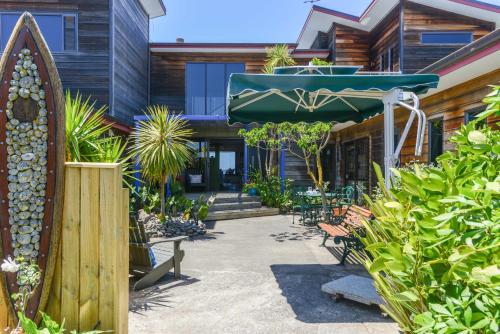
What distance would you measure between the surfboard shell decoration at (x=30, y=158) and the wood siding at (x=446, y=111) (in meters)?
4.07

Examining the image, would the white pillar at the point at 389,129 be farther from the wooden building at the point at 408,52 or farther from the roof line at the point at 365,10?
the roof line at the point at 365,10

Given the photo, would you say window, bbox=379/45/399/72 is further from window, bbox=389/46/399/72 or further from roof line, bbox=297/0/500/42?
roof line, bbox=297/0/500/42

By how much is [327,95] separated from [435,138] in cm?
395

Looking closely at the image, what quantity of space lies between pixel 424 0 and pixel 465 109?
631cm

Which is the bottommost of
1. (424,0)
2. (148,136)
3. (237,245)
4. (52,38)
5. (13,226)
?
(237,245)

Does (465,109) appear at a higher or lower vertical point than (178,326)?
higher

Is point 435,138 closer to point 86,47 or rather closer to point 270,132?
point 270,132

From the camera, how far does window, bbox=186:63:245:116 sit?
14133mm

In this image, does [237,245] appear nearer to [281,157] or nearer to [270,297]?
[270,297]

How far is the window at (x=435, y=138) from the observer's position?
7.11 m

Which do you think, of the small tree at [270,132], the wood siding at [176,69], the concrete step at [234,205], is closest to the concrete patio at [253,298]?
the concrete step at [234,205]

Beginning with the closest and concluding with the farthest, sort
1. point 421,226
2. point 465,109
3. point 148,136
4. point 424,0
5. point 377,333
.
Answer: point 421,226
point 377,333
point 465,109
point 148,136
point 424,0

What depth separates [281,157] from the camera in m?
12.3

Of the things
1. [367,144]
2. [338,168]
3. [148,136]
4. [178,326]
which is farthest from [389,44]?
[178,326]
